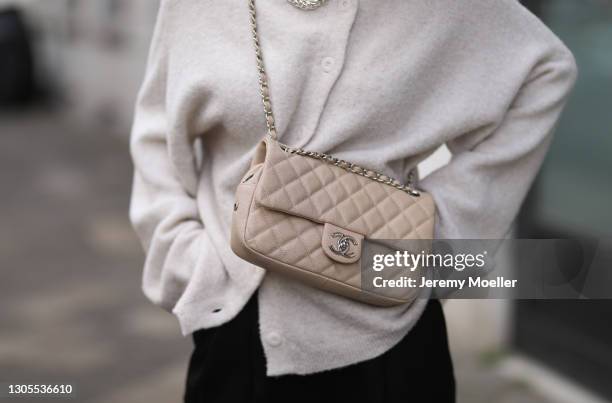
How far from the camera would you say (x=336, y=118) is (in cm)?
160

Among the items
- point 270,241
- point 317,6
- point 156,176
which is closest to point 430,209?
point 270,241

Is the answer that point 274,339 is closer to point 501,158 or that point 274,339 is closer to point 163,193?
point 163,193

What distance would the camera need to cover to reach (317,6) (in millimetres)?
1614

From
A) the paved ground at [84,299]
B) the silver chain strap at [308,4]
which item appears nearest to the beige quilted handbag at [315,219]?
the silver chain strap at [308,4]

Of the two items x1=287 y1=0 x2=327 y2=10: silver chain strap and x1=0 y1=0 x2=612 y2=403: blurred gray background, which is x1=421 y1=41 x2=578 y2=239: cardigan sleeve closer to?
x1=287 y1=0 x2=327 y2=10: silver chain strap

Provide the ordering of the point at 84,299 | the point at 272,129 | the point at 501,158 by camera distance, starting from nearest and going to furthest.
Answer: the point at 272,129 < the point at 501,158 < the point at 84,299

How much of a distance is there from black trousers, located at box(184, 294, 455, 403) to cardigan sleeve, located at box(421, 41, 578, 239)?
205mm

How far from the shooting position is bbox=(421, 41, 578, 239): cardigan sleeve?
170 cm

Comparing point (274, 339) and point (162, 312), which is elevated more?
point (274, 339)

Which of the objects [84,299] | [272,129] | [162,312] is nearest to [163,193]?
[272,129]

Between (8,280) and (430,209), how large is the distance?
10.6ft

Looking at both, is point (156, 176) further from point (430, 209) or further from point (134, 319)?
point (134, 319)

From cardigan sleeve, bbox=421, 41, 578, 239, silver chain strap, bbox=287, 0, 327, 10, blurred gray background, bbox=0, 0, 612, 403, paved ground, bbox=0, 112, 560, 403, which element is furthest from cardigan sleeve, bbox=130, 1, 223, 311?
paved ground, bbox=0, 112, 560, 403

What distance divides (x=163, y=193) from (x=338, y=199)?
46cm
